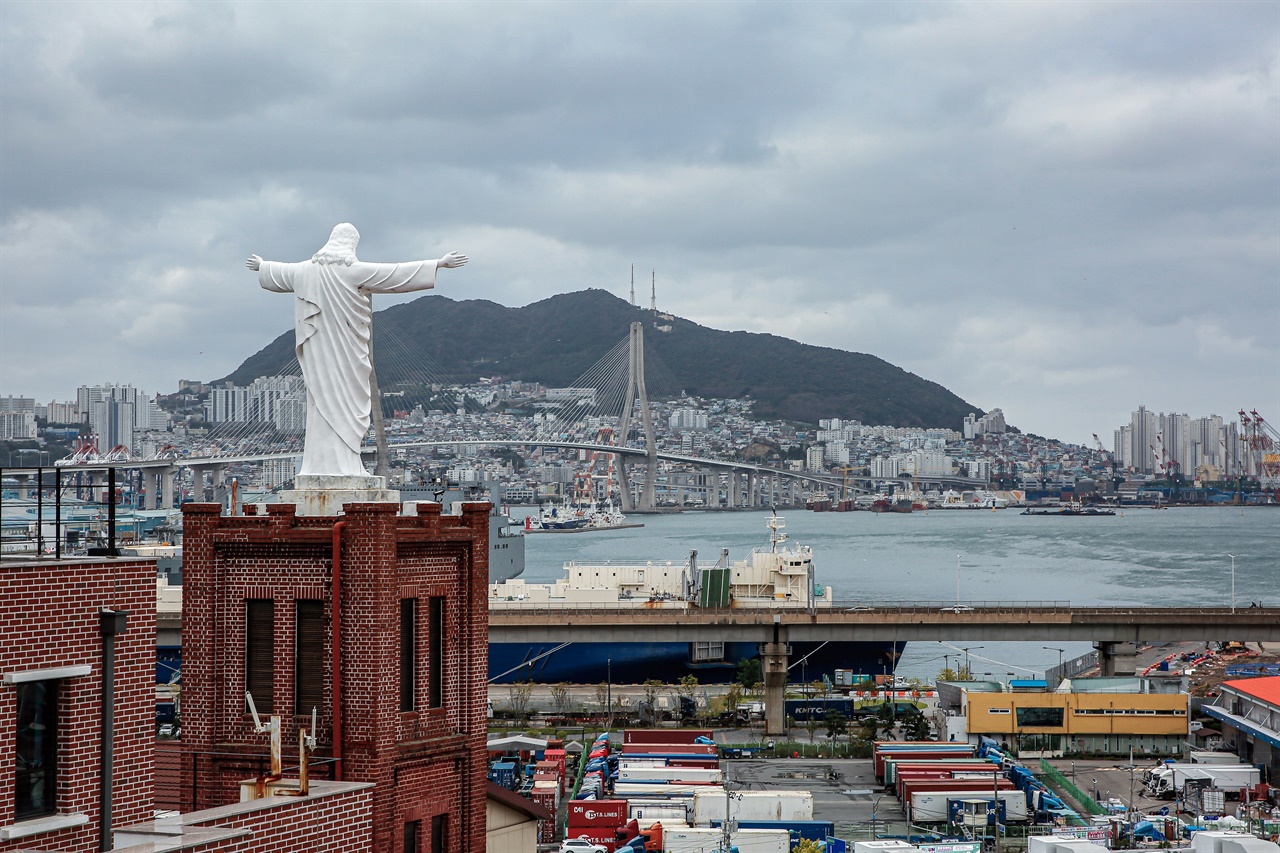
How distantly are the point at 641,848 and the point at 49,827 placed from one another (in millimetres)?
19599

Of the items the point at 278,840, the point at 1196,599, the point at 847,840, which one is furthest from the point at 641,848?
the point at 1196,599

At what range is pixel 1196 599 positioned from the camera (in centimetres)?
8238

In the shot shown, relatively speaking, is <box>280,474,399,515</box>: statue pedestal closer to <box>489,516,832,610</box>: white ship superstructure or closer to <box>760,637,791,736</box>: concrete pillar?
<box>760,637,791,736</box>: concrete pillar

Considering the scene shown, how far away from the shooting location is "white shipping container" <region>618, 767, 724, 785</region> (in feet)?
93.0

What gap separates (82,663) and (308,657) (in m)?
2.70

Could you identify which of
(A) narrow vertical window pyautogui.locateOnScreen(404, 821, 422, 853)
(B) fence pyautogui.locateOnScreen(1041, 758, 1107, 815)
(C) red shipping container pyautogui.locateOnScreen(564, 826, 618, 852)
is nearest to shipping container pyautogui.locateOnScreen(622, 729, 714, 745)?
(B) fence pyautogui.locateOnScreen(1041, 758, 1107, 815)

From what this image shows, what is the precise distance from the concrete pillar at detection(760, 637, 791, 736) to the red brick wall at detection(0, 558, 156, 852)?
3218 cm

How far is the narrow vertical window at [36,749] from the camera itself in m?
5.55

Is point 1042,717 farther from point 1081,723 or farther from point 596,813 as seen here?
point 596,813

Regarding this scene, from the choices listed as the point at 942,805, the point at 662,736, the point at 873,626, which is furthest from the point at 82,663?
the point at 873,626

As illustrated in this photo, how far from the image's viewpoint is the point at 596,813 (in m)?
25.6

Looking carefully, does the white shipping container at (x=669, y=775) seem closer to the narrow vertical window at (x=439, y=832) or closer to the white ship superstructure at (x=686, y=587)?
the white ship superstructure at (x=686, y=587)

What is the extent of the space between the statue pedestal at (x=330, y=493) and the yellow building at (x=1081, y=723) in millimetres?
28895

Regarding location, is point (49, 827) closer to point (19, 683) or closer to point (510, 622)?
point (19, 683)
